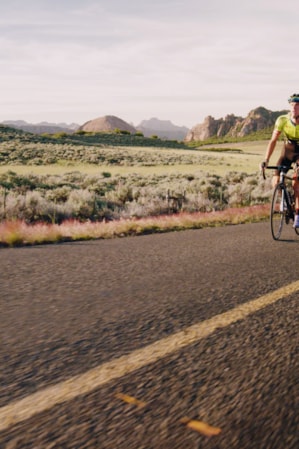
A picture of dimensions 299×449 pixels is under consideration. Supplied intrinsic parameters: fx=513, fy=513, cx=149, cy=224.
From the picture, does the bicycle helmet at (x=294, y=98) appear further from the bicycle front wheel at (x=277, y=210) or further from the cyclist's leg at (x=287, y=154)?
the bicycle front wheel at (x=277, y=210)

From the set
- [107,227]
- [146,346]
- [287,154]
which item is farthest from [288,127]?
[146,346]

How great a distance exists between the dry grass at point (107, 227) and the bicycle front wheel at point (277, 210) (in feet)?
8.01

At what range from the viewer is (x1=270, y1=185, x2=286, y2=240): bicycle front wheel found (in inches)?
304

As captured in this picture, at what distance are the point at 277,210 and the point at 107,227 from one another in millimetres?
3025

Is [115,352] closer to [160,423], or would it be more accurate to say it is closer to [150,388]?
[150,388]

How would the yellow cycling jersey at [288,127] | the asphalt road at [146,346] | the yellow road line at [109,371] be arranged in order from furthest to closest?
the yellow cycling jersey at [288,127] → the yellow road line at [109,371] → the asphalt road at [146,346]

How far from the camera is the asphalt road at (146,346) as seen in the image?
6.61 ft

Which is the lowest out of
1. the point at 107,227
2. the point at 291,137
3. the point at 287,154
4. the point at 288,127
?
the point at 107,227

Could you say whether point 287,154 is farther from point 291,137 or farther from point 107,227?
point 107,227

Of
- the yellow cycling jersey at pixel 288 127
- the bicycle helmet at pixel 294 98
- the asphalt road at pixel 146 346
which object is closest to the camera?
the asphalt road at pixel 146 346

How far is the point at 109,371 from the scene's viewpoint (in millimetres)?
2559

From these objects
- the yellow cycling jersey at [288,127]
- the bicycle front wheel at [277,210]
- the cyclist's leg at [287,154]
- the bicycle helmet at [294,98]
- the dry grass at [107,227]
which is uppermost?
the bicycle helmet at [294,98]

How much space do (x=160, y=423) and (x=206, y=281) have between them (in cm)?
275

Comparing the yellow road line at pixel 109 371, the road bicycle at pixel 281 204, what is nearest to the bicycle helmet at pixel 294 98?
the road bicycle at pixel 281 204
